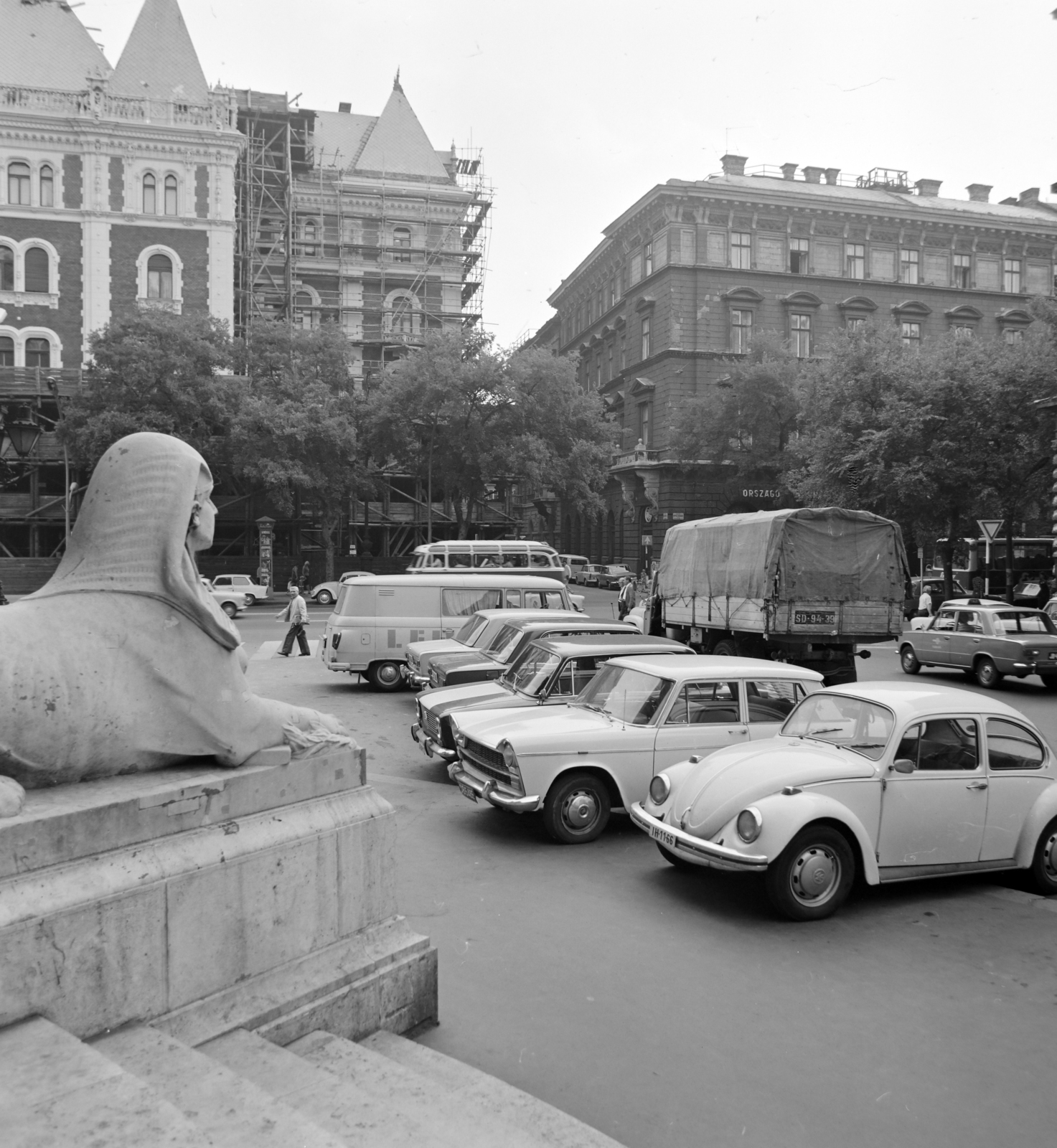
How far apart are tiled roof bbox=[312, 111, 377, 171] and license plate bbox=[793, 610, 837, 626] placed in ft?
184

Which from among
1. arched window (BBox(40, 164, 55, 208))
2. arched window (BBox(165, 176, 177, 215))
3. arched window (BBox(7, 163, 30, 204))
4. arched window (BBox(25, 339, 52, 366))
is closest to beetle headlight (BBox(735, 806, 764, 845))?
arched window (BBox(25, 339, 52, 366))

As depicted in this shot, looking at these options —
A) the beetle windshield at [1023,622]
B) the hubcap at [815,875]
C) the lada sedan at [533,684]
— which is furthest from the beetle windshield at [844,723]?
the beetle windshield at [1023,622]

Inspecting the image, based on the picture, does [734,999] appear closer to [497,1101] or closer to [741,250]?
[497,1101]

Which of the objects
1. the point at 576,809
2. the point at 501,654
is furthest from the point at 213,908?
the point at 501,654

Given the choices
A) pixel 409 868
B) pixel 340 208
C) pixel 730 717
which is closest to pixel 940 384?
pixel 730 717

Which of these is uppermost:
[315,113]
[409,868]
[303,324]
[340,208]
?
[315,113]

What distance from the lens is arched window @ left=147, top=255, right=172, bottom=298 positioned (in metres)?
47.0

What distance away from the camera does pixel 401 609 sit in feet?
52.5

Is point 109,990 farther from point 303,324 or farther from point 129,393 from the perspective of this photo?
point 303,324

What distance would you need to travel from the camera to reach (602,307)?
61.3 meters

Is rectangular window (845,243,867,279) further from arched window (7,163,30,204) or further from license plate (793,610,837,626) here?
arched window (7,163,30,204)

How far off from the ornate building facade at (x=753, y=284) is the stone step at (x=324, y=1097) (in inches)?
1635

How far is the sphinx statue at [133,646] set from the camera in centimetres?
329

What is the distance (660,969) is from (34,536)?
44928 mm
